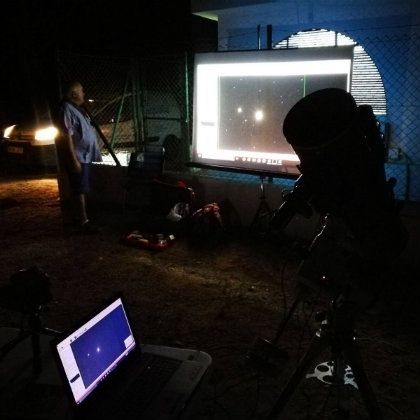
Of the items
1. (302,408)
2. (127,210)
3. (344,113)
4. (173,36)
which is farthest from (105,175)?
(173,36)

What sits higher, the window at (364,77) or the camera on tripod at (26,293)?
the window at (364,77)

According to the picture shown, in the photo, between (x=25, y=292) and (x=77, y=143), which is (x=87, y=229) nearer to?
(x=77, y=143)

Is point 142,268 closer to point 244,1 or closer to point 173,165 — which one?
point 173,165

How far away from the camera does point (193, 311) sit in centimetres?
480

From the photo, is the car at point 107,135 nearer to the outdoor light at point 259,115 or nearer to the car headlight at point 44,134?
the car headlight at point 44,134

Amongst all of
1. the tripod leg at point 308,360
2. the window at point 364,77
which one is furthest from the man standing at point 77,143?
the tripod leg at point 308,360

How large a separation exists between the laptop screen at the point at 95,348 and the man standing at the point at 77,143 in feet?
14.8

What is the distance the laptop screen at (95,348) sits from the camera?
2311 mm

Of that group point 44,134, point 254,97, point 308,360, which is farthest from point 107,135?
point 308,360

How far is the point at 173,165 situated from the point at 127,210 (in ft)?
6.91

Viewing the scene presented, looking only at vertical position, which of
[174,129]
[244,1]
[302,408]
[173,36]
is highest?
[173,36]

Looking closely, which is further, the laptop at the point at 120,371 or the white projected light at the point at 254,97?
the white projected light at the point at 254,97

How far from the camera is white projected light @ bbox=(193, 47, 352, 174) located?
6133 mm

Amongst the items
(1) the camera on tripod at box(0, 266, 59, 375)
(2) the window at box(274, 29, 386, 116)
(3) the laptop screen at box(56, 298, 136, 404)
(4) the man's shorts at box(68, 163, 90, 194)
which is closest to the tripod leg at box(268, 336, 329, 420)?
(3) the laptop screen at box(56, 298, 136, 404)
